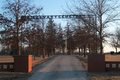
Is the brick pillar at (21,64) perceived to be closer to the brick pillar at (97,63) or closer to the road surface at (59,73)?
the road surface at (59,73)

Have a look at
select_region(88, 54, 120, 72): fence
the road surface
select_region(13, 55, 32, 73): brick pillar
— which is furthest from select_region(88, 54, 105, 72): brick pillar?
select_region(13, 55, 32, 73): brick pillar

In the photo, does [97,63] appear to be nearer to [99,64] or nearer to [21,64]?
[99,64]

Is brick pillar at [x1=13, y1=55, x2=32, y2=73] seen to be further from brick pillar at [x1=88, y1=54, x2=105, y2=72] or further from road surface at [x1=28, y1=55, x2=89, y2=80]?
brick pillar at [x1=88, y1=54, x2=105, y2=72]

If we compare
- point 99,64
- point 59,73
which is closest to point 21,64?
point 59,73

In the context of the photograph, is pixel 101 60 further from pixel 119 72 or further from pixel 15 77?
pixel 15 77

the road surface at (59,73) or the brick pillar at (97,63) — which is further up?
the brick pillar at (97,63)

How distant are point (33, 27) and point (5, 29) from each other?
2.88m

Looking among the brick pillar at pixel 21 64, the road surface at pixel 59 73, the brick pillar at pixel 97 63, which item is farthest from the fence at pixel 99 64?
the brick pillar at pixel 21 64

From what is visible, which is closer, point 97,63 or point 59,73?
point 59,73

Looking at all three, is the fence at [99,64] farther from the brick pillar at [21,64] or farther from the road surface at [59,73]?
the brick pillar at [21,64]

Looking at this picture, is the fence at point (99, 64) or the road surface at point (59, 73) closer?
the road surface at point (59, 73)

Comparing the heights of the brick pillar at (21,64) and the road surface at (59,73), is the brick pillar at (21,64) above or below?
above

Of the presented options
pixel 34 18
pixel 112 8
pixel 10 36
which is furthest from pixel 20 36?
pixel 112 8

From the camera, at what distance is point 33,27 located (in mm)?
16609
